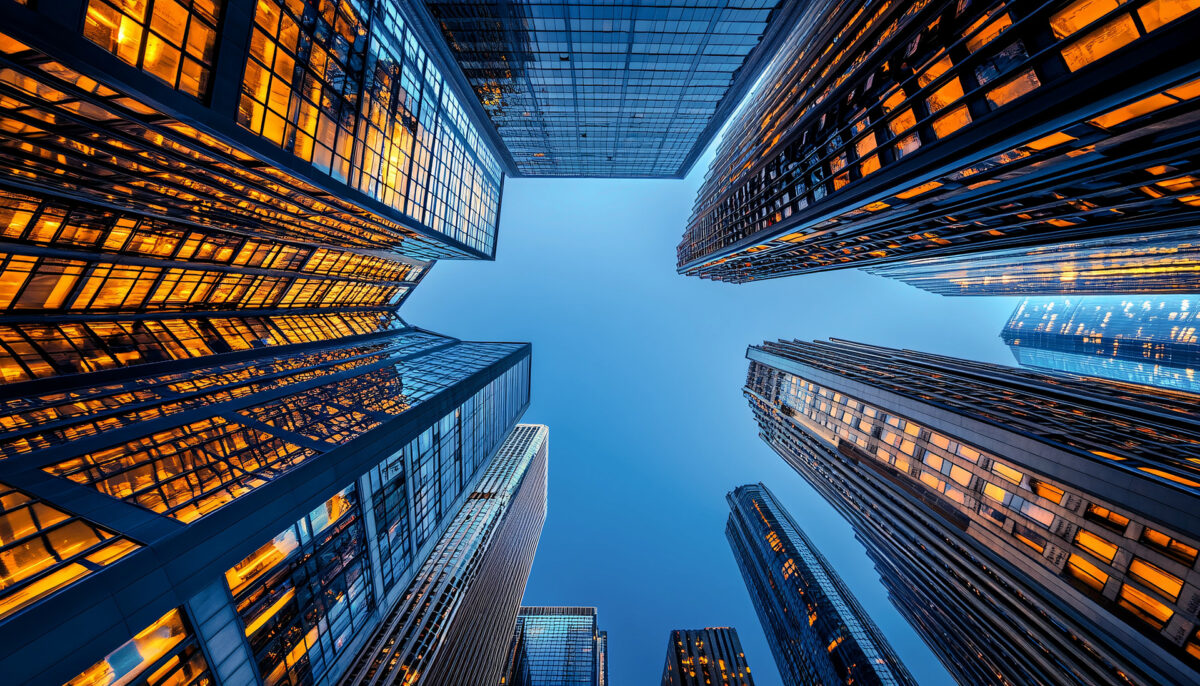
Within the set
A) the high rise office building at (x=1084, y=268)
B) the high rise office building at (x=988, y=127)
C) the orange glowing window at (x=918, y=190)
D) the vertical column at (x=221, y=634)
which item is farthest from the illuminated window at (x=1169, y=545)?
the high rise office building at (x=1084, y=268)

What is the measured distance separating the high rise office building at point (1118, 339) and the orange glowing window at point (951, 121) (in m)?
109

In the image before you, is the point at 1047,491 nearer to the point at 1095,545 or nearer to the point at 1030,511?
the point at 1030,511

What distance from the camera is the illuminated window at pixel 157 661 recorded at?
10.7 meters

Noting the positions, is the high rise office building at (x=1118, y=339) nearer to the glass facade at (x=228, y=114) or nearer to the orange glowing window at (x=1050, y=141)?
the orange glowing window at (x=1050, y=141)

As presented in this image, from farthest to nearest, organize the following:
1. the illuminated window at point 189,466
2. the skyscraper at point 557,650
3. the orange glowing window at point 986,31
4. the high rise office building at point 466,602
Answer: the skyscraper at point 557,650, the high rise office building at point 466,602, the orange glowing window at point 986,31, the illuminated window at point 189,466

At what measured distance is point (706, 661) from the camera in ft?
348

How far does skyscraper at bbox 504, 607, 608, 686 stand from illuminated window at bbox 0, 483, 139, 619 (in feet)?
403

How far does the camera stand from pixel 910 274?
376ft

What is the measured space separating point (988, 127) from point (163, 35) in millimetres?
30809

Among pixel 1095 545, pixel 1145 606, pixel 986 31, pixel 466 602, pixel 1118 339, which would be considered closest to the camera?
pixel 986 31

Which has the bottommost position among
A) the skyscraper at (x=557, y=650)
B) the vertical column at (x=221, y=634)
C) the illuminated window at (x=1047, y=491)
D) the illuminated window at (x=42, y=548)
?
the skyscraper at (x=557, y=650)

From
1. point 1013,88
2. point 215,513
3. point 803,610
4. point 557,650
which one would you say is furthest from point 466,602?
point 1013,88

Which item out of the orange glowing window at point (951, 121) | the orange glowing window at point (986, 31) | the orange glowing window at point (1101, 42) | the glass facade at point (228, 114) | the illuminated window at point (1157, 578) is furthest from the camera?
the orange glowing window at point (951, 121)

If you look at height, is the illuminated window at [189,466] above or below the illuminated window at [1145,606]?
above
